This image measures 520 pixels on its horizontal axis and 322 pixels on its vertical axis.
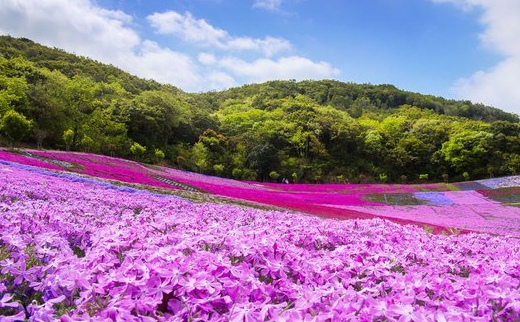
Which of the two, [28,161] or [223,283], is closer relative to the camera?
[223,283]

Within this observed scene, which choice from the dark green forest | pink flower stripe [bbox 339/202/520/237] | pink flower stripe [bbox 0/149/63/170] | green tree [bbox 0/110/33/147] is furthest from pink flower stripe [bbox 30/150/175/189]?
pink flower stripe [bbox 339/202/520/237]

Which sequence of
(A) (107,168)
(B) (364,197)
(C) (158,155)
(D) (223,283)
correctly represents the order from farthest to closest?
(C) (158,155), (B) (364,197), (A) (107,168), (D) (223,283)

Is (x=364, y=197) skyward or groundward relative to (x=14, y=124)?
groundward

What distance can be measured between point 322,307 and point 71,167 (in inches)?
1022

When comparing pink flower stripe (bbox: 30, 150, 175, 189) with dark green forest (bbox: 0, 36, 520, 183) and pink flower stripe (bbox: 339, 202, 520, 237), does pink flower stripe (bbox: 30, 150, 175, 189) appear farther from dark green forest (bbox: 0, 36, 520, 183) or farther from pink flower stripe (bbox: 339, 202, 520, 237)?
pink flower stripe (bbox: 339, 202, 520, 237)

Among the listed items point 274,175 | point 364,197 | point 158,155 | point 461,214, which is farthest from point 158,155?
point 461,214

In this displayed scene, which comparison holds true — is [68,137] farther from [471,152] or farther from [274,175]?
[471,152]

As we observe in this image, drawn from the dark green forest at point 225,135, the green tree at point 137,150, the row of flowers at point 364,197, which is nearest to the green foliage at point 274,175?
the dark green forest at point 225,135

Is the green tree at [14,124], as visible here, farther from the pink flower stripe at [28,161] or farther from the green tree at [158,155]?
the pink flower stripe at [28,161]

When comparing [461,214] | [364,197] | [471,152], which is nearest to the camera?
[461,214]

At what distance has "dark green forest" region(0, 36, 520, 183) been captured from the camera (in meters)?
48.2

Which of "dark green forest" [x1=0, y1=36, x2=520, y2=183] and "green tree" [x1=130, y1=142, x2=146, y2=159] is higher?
"dark green forest" [x1=0, y1=36, x2=520, y2=183]

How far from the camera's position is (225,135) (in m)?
66.2

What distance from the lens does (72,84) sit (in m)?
53.0
